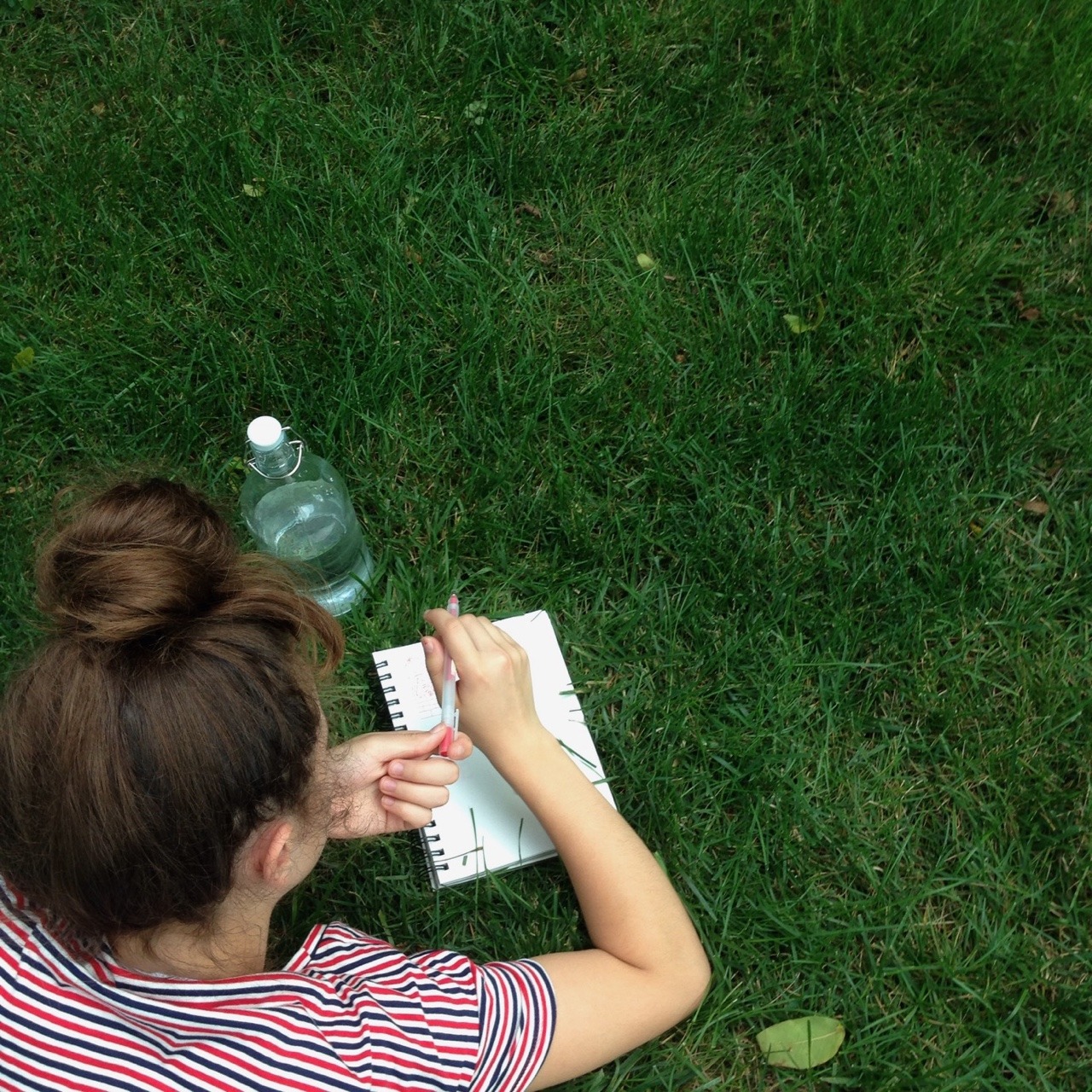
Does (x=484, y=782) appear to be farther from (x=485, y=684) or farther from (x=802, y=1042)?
(x=802, y=1042)

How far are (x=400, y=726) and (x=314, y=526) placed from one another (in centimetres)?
49

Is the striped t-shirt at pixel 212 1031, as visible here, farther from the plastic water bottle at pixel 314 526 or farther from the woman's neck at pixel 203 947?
the plastic water bottle at pixel 314 526

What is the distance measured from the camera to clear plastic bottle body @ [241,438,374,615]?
7.70ft

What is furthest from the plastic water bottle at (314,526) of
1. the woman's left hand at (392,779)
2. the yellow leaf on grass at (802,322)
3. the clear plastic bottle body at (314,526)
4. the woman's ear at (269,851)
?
the yellow leaf on grass at (802,322)

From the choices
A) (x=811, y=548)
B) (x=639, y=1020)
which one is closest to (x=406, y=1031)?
(x=639, y=1020)

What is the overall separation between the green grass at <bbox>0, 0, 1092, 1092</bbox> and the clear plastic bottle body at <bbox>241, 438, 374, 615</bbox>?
8 centimetres

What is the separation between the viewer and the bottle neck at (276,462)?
2105mm

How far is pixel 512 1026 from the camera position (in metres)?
1.74

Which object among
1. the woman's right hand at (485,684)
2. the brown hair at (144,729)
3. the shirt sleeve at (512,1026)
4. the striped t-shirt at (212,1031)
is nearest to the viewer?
the brown hair at (144,729)

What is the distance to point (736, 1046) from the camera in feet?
6.95

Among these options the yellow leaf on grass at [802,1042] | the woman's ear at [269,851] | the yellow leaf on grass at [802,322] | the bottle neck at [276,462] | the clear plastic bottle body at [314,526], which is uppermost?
the yellow leaf on grass at [802,322]

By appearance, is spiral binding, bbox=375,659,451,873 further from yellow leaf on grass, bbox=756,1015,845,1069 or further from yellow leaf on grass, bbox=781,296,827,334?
yellow leaf on grass, bbox=781,296,827,334

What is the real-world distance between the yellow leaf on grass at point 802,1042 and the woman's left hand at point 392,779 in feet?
2.68

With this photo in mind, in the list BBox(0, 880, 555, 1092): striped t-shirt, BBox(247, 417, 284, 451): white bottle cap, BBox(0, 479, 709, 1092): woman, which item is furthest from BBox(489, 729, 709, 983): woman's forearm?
BBox(247, 417, 284, 451): white bottle cap
